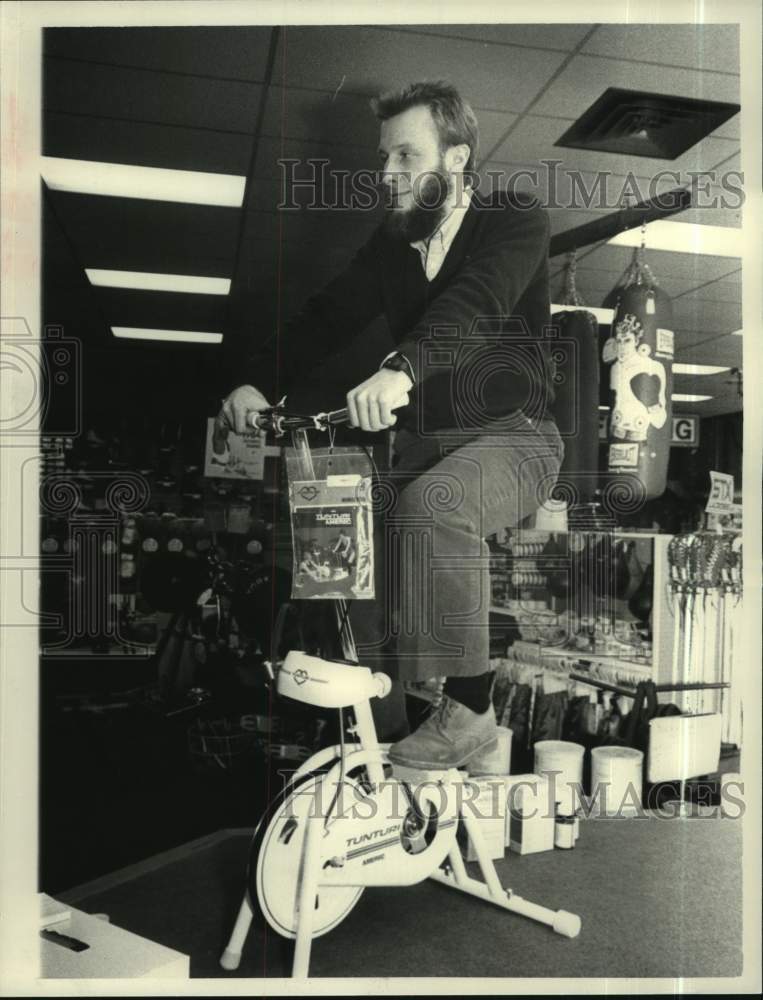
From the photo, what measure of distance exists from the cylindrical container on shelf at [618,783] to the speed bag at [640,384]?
28.1 inches

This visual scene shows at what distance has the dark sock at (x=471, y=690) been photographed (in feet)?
6.98

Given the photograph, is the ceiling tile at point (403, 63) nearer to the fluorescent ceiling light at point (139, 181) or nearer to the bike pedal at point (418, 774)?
the fluorescent ceiling light at point (139, 181)

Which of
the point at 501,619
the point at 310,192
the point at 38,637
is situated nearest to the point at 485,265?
the point at 310,192

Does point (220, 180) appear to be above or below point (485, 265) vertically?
above

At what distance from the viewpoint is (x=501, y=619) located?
2.09 m

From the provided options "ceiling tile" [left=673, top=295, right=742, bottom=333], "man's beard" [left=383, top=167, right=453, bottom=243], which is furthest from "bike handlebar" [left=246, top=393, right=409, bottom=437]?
"ceiling tile" [left=673, top=295, right=742, bottom=333]

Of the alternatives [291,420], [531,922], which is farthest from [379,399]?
[531,922]

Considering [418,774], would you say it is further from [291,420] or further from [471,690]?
[291,420]

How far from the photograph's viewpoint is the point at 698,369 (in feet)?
6.91

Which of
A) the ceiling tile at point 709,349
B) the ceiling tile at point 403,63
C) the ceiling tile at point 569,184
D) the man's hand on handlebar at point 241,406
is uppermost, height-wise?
the ceiling tile at point 403,63

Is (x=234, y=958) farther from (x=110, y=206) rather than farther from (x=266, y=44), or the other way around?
(x=266, y=44)

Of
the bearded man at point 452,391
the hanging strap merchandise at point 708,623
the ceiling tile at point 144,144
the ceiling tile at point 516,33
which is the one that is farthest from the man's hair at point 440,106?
the hanging strap merchandise at point 708,623

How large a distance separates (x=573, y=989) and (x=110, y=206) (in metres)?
2.35

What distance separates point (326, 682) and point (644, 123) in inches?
65.0
